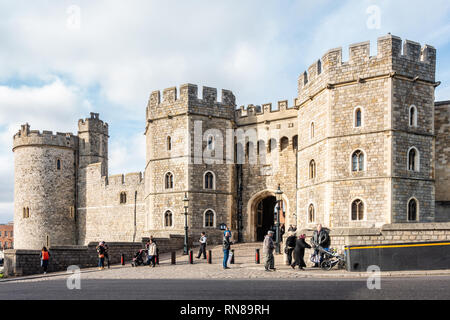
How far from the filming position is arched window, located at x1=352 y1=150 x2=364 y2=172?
21714mm

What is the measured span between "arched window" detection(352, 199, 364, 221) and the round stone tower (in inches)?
1063

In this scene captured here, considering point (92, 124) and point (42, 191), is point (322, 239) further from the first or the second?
point (92, 124)

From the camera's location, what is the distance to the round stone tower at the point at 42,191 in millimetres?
39438

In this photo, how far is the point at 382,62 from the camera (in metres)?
21.4

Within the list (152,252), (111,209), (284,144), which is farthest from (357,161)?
(111,209)

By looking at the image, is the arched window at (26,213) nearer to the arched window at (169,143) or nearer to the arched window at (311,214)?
the arched window at (169,143)

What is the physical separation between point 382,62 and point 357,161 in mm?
4587

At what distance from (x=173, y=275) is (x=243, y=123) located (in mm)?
14982

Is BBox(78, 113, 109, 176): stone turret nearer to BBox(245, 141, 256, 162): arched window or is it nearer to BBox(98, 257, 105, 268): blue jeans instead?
BBox(245, 141, 256, 162): arched window

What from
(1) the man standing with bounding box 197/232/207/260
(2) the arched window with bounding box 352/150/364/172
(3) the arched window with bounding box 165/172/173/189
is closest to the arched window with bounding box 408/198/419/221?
(2) the arched window with bounding box 352/150/364/172
